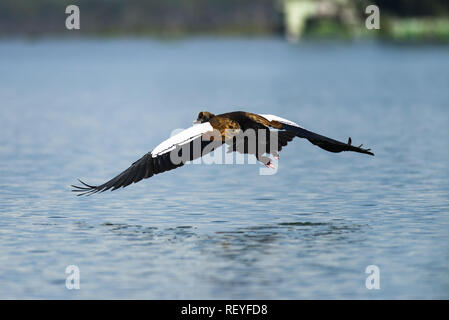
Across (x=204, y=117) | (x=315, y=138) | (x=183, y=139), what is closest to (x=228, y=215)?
(x=204, y=117)

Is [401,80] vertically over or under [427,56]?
under

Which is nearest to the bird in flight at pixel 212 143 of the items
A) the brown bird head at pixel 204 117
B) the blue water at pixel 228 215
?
the brown bird head at pixel 204 117

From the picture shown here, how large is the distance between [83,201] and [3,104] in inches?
1107

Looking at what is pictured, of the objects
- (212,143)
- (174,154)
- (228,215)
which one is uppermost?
(212,143)

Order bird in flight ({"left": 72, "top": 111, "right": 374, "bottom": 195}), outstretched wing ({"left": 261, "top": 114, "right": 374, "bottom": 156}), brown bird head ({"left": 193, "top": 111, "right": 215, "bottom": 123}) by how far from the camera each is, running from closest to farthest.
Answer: bird in flight ({"left": 72, "top": 111, "right": 374, "bottom": 195}) < outstretched wing ({"left": 261, "top": 114, "right": 374, "bottom": 156}) < brown bird head ({"left": 193, "top": 111, "right": 215, "bottom": 123})

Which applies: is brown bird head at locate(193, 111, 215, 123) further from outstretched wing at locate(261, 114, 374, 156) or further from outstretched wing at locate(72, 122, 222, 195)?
outstretched wing at locate(261, 114, 374, 156)

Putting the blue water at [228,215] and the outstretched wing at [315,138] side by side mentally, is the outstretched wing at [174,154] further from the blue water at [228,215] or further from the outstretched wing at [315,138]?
the outstretched wing at [315,138]

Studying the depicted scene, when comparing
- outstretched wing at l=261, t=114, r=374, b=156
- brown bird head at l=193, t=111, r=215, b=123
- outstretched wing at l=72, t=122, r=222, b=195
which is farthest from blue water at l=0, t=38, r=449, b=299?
brown bird head at l=193, t=111, r=215, b=123

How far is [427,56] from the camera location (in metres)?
95.8

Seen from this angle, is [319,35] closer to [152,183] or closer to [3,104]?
[3,104]

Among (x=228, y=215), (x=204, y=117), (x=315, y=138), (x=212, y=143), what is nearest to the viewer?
(x=212, y=143)

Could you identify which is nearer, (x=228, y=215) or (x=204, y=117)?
(x=204, y=117)

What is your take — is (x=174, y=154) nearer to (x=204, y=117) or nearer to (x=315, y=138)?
(x=204, y=117)
